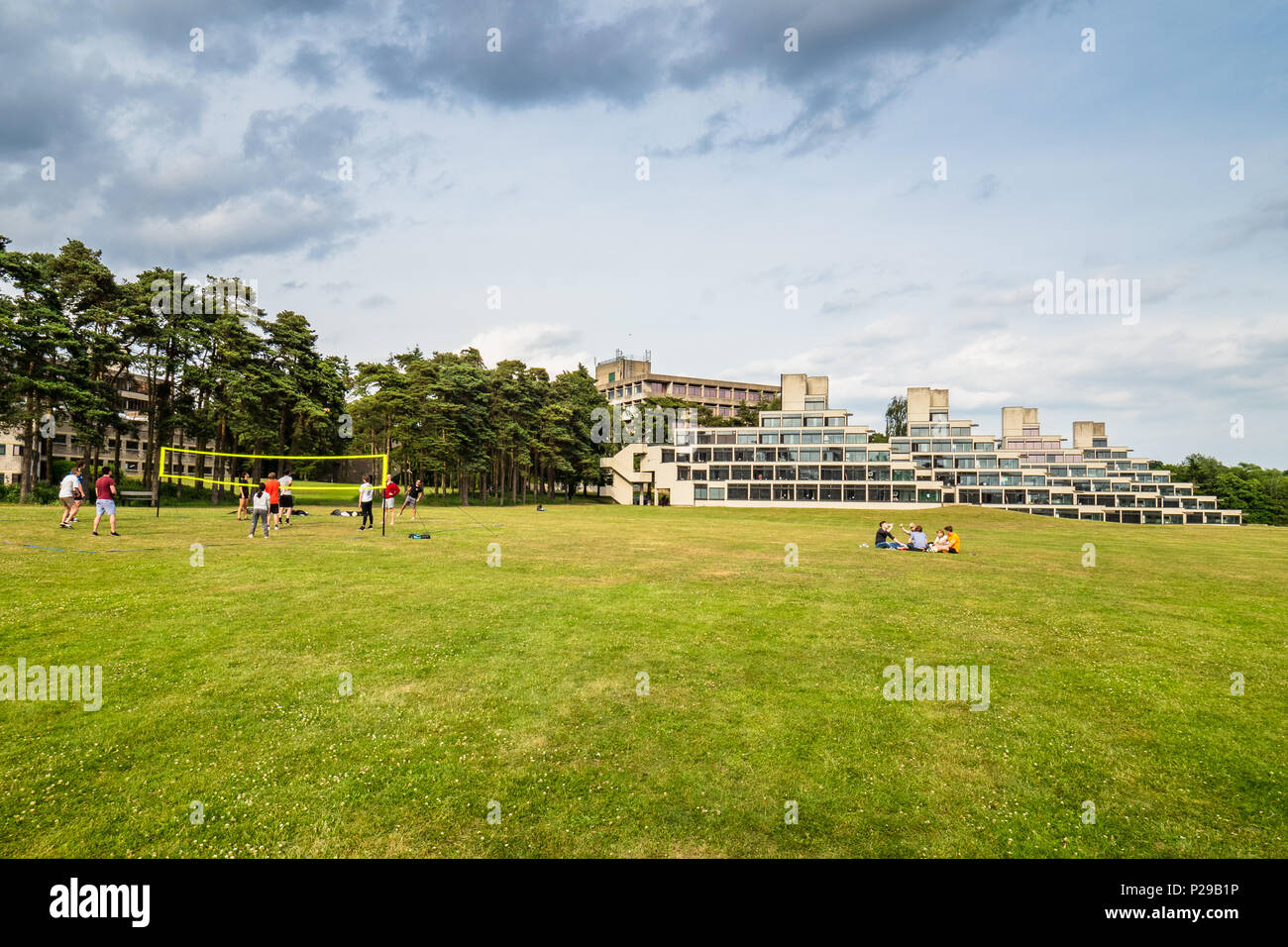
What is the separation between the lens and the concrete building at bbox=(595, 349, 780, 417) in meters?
165

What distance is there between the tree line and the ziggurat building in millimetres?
21747

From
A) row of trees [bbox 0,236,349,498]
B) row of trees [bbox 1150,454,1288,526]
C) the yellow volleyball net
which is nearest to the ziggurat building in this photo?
row of trees [bbox 1150,454,1288,526]

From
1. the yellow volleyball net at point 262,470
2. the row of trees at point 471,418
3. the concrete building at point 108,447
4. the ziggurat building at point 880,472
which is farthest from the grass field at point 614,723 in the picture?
the ziggurat building at point 880,472

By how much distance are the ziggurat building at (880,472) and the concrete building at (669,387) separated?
190 feet

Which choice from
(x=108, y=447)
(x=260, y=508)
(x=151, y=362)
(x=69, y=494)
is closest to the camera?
(x=69, y=494)

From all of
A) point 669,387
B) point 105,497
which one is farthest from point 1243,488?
point 105,497

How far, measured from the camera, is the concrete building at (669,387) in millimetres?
165000

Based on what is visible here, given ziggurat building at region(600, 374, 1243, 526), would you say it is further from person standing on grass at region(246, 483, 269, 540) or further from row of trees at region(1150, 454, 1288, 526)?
person standing on grass at region(246, 483, 269, 540)

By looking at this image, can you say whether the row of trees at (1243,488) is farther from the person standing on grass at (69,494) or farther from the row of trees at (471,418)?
the person standing on grass at (69,494)

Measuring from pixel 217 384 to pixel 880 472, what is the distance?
9217 centimetres

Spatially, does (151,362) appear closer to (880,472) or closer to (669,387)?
(880,472)

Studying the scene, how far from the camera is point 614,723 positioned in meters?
8.28

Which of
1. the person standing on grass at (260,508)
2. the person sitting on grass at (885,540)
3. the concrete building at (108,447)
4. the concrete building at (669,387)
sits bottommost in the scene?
the person sitting on grass at (885,540)

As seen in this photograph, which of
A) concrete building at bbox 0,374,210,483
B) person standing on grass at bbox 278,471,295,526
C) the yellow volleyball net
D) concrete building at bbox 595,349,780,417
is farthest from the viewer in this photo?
concrete building at bbox 595,349,780,417
